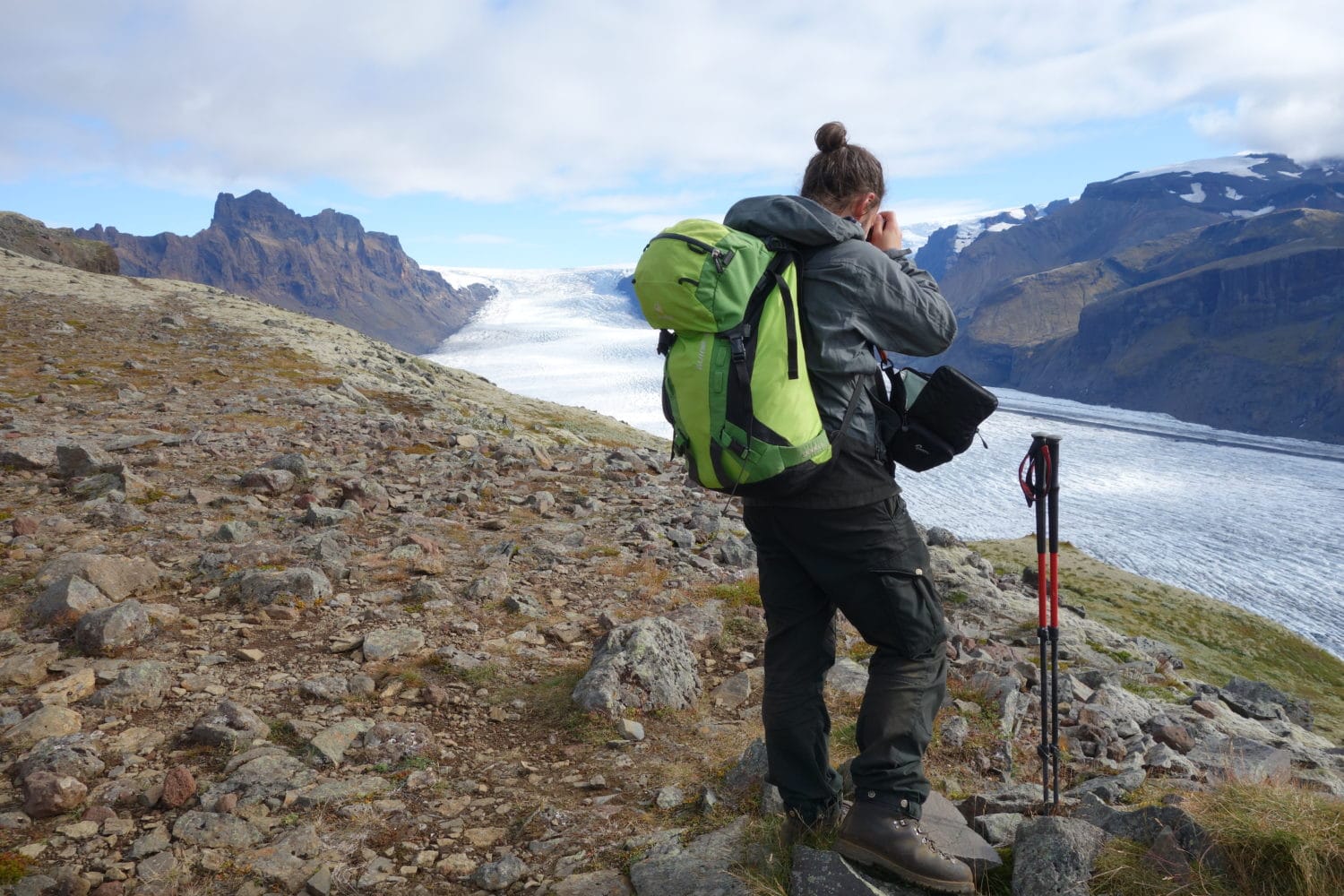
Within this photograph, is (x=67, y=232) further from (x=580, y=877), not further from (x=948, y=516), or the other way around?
(x=948, y=516)

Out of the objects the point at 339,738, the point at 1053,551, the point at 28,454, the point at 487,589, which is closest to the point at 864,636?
the point at 1053,551

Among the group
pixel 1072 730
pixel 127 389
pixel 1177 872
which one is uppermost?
Answer: pixel 127 389

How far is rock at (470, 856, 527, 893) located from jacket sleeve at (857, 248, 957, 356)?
3.58 m

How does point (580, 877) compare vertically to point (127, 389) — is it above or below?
below

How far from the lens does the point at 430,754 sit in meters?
5.77

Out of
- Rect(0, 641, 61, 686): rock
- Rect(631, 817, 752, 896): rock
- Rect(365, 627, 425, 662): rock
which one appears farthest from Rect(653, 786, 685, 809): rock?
Rect(0, 641, 61, 686): rock

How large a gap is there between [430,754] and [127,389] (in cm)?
1593

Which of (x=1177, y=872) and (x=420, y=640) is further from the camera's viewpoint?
(x=420, y=640)

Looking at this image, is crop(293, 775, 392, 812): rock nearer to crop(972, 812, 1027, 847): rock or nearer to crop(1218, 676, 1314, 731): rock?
crop(972, 812, 1027, 847): rock

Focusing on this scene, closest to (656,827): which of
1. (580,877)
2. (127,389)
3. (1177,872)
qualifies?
(580,877)

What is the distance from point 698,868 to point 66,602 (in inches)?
245

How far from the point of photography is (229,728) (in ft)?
18.3

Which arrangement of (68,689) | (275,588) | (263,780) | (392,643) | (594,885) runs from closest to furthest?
(594,885) → (263,780) → (68,689) → (392,643) → (275,588)

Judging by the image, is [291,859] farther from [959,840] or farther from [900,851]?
[959,840]
